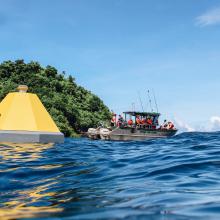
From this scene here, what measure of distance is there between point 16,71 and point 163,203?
5593 cm

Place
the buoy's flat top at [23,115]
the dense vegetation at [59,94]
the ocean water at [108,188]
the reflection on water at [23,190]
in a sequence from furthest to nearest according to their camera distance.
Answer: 1. the dense vegetation at [59,94]
2. the buoy's flat top at [23,115]
3. the reflection on water at [23,190]
4. the ocean water at [108,188]

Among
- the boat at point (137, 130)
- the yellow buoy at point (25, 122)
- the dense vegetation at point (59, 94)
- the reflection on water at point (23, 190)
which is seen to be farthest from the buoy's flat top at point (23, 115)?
the dense vegetation at point (59, 94)

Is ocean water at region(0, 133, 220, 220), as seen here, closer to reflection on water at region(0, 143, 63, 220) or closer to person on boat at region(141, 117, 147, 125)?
reflection on water at region(0, 143, 63, 220)

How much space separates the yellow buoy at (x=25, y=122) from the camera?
44.1 feet

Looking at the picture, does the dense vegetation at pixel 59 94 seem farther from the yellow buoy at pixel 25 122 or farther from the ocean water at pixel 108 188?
the ocean water at pixel 108 188

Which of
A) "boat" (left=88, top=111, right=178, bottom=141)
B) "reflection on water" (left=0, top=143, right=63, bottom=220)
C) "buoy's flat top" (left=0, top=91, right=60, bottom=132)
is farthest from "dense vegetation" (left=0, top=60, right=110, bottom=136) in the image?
"reflection on water" (left=0, top=143, right=63, bottom=220)

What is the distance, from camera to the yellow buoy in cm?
1344

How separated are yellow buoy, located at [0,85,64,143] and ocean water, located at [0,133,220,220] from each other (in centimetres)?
428

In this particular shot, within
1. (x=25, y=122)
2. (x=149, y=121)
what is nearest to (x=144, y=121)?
(x=149, y=121)

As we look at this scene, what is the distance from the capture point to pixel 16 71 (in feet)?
190

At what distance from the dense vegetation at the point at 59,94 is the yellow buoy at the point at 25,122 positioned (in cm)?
3208

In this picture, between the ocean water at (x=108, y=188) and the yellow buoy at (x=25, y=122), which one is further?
the yellow buoy at (x=25, y=122)

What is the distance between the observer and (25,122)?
46.9 ft

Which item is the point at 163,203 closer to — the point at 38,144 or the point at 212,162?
the point at 212,162
